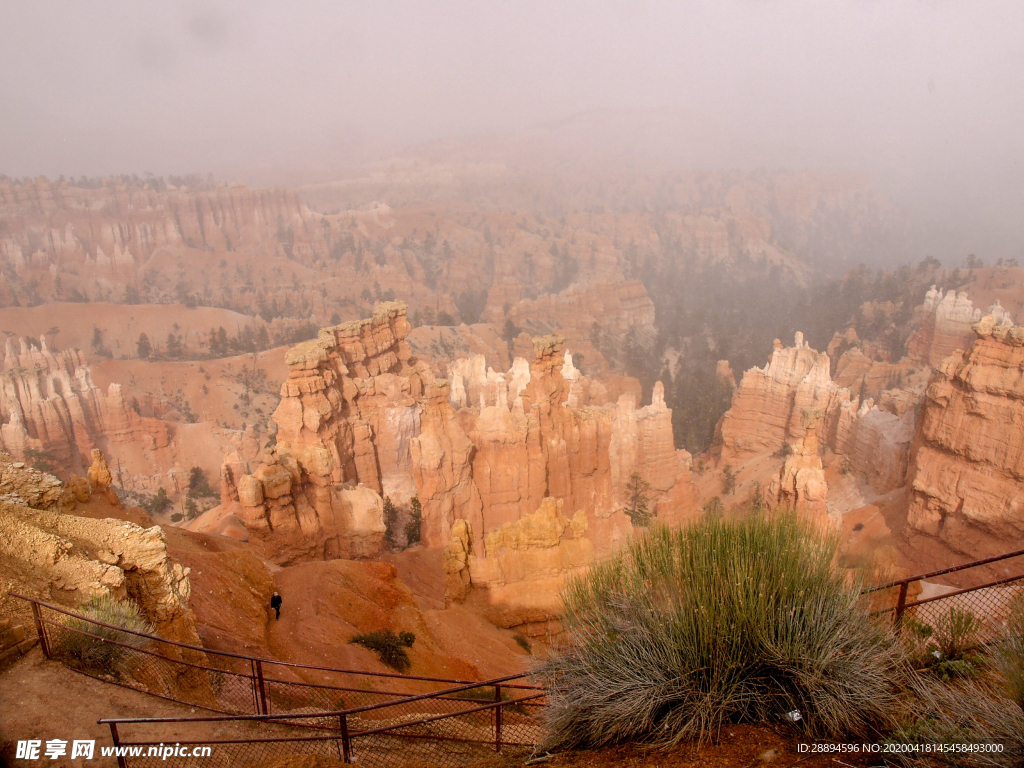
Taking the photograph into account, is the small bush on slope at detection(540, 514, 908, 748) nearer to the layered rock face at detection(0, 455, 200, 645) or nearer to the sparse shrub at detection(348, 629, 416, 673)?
the layered rock face at detection(0, 455, 200, 645)

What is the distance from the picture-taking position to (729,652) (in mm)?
4902

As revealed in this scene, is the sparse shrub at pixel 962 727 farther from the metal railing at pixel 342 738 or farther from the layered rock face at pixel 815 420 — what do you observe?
the layered rock face at pixel 815 420

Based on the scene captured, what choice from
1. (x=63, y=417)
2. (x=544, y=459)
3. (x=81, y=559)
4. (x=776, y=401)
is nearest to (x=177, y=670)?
(x=81, y=559)

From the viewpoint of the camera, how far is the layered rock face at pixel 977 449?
1927 cm

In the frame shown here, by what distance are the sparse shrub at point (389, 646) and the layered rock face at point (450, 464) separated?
238 cm

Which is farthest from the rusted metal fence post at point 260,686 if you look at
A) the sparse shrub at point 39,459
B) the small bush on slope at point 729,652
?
the sparse shrub at point 39,459

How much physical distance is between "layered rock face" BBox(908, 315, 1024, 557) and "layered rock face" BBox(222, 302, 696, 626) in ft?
27.8

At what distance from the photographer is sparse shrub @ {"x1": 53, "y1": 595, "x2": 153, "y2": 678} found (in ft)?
19.6

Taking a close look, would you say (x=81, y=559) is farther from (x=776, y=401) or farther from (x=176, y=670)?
(x=776, y=401)

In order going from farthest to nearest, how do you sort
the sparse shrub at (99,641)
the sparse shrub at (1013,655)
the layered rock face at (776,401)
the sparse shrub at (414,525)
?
the layered rock face at (776,401), the sparse shrub at (414,525), the sparse shrub at (99,641), the sparse shrub at (1013,655)

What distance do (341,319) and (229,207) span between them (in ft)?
127

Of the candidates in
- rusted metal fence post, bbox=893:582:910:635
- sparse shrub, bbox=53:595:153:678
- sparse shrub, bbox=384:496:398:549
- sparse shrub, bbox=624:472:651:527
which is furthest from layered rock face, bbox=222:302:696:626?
sparse shrub, bbox=53:595:153:678

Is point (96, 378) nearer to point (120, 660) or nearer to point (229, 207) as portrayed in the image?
point (120, 660)

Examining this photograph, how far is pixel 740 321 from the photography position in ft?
236
